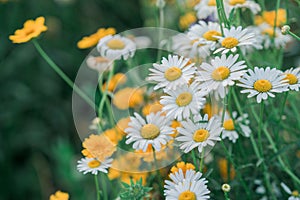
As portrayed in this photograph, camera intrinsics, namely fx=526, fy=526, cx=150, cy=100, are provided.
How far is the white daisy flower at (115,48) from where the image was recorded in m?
0.80

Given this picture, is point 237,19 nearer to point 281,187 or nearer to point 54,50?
point 281,187

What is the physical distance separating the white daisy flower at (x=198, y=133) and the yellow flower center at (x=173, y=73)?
0.19ft

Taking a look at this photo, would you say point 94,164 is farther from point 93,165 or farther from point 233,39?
point 233,39

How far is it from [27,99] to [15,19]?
0.28 meters

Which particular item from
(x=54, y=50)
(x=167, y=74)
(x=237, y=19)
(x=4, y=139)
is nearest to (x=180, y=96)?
(x=167, y=74)

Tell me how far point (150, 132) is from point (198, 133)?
6 cm

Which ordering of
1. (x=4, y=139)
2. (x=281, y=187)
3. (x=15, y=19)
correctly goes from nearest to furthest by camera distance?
(x=281, y=187) → (x=4, y=139) → (x=15, y=19)

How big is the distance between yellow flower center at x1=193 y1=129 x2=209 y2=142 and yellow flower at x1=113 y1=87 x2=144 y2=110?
0.81 feet

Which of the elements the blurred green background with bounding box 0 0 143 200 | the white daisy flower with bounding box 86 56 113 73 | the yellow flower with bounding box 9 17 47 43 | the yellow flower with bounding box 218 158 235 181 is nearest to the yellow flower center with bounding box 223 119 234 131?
the yellow flower with bounding box 218 158 235 181

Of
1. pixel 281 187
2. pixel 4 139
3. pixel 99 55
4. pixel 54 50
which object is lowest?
pixel 281 187

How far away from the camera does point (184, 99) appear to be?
0.65m

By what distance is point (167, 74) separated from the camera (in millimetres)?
659

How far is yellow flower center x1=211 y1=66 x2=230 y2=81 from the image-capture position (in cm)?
63

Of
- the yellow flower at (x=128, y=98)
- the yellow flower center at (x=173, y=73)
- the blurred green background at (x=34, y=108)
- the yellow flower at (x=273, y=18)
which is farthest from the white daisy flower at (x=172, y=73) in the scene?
the blurred green background at (x=34, y=108)
